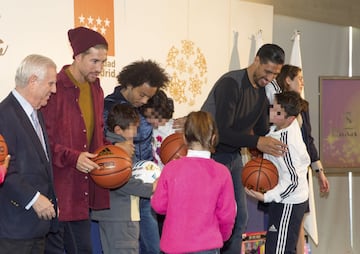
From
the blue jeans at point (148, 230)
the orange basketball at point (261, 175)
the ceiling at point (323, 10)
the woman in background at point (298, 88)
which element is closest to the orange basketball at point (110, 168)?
the blue jeans at point (148, 230)

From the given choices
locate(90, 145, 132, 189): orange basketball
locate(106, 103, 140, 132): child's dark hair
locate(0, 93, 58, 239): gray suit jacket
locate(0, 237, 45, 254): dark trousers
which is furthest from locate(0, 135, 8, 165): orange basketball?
locate(106, 103, 140, 132): child's dark hair

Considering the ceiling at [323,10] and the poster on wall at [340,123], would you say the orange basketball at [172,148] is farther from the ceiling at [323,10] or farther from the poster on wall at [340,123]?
the poster on wall at [340,123]

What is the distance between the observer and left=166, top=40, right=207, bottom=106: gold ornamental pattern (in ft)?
18.1

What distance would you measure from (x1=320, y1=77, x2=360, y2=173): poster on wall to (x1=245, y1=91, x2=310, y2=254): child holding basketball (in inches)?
105

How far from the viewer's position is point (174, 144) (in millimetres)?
4500

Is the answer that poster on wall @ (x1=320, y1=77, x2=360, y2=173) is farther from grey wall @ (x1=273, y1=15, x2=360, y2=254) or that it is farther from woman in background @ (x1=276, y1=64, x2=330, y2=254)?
woman in background @ (x1=276, y1=64, x2=330, y2=254)

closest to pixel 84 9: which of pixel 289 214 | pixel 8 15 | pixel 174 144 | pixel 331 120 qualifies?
pixel 8 15

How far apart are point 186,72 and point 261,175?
1.60m

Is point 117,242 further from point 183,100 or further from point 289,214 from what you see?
point 183,100

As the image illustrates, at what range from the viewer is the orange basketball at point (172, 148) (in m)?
4.46

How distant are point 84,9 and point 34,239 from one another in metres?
2.16

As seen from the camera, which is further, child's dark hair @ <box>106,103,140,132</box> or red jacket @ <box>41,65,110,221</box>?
child's dark hair @ <box>106,103,140,132</box>

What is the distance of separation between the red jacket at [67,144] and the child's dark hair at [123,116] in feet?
1.41

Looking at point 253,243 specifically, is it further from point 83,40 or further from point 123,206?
point 83,40
